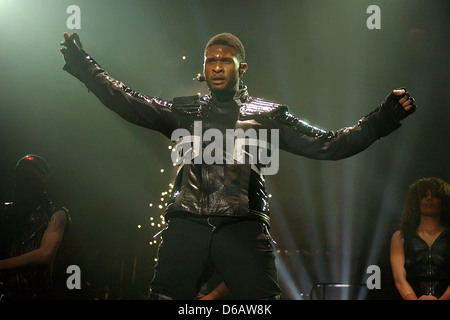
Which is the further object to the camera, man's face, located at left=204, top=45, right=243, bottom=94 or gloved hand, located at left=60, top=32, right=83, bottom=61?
gloved hand, located at left=60, top=32, right=83, bottom=61

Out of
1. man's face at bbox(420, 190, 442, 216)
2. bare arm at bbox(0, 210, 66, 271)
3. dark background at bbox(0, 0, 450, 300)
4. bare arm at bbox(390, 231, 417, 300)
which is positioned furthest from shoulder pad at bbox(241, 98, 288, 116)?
dark background at bbox(0, 0, 450, 300)

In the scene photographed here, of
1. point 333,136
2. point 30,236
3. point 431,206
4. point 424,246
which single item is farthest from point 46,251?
point 431,206

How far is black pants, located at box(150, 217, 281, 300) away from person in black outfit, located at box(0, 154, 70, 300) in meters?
1.54

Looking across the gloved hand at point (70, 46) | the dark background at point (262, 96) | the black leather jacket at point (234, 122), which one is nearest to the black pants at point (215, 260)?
the black leather jacket at point (234, 122)

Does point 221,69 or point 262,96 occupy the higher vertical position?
point 262,96

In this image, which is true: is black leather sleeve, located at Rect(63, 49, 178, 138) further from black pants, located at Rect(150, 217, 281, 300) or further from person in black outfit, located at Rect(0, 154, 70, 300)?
person in black outfit, located at Rect(0, 154, 70, 300)

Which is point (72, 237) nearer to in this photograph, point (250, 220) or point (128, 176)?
point (250, 220)

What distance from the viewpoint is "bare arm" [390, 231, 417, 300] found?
162 inches

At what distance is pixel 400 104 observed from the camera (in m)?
2.75

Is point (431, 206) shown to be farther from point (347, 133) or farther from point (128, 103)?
point (128, 103)

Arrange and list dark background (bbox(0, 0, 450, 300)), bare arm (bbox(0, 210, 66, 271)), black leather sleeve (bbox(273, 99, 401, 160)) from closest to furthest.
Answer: black leather sleeve (bbox(273, 99, 401, 160)) < bare arm (bbox(0, 210, 66, 271)) < dark background (bbox(0, 0, 450, 300))

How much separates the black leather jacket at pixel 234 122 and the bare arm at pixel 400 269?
6.30ft

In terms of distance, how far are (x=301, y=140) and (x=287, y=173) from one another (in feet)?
16.1

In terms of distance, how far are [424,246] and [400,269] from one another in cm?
32
